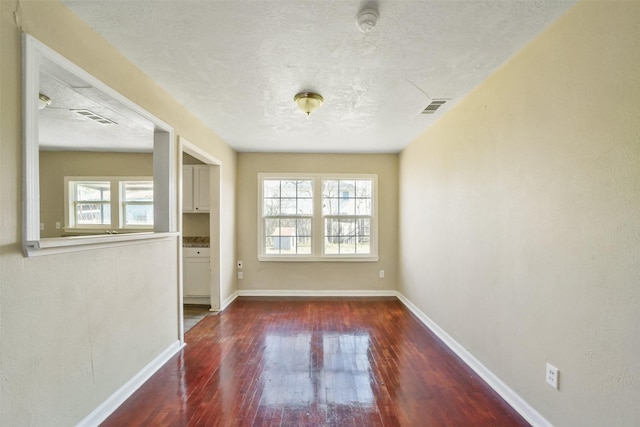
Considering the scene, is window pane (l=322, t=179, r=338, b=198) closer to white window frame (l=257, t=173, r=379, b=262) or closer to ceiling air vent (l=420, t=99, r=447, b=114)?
white window frame (l=257, t=173, r=379, b=262)

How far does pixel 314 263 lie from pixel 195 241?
6.34 feet

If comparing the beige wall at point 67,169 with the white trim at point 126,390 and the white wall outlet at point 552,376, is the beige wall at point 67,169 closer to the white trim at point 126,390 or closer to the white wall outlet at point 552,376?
the white trim at point 126,390

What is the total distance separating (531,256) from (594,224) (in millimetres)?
463

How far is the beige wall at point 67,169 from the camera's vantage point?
4242mm

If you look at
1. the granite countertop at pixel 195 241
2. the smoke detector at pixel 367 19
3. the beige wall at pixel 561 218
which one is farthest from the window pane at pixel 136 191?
the beige wall at pixel 561 218

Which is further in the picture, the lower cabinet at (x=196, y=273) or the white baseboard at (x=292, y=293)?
the white baseboard at (x=292, y=293)

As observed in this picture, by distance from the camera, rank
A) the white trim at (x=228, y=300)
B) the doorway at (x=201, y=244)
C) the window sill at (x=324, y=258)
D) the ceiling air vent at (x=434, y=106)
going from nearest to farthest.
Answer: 1. the ceiling air vent at (x=434, y=106)
2. the doorway at (x=201, y=244)
3. the white trim at (x=228, y=300)
4. the window sill at (x=324, y=258)

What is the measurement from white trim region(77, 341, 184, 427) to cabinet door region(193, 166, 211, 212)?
6.62 feet

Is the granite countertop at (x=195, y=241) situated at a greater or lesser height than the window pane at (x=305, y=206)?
lesser

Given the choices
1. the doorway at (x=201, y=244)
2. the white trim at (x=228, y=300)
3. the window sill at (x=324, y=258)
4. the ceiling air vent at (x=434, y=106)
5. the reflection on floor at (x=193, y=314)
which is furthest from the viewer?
the window sill at (x=324, y=258)

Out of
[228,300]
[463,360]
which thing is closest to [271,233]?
[228,300]

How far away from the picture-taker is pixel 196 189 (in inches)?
160

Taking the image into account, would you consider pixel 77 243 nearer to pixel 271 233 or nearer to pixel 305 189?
pixel 271 233

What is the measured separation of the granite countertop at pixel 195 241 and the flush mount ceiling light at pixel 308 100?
2769 mm
